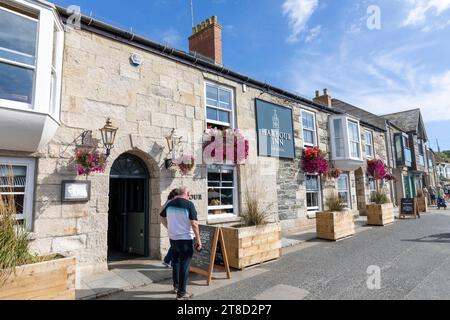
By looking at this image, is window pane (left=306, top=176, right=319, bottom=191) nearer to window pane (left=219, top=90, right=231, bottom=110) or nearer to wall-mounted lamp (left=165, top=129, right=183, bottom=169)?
window pane (left=219, top=90, right=231, bottom=110)

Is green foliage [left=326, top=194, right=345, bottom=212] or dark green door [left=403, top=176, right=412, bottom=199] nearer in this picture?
green foliage [left=326, top=194, right=345, bottom=212]

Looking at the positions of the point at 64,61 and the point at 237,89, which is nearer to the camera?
the point at 64,61

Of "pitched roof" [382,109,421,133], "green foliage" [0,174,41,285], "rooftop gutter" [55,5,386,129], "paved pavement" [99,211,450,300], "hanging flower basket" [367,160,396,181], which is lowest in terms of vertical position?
"paved pavement" [99,211,450,300]

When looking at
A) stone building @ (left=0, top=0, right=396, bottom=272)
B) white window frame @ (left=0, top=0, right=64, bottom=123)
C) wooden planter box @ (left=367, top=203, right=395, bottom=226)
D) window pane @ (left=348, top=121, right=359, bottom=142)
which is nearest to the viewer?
white window frame @ (left=0, top=0, right=64, bottom=123)

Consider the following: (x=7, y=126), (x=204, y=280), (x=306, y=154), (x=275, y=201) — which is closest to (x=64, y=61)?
(x=7, y=126)

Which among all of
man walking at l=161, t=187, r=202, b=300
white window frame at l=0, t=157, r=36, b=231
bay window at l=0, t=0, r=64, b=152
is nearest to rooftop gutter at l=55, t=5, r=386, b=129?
bay window at l=0, t=0, r=64, b=152

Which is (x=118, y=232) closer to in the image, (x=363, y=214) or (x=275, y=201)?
(x=275, y=201)

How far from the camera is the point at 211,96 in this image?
28.2 feet

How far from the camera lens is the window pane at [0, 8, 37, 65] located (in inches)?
184

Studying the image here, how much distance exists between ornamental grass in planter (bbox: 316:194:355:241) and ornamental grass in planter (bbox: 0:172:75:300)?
738cm

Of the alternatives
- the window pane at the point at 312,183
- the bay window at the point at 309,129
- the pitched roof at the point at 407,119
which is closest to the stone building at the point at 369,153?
the bay window at the point at 309,129

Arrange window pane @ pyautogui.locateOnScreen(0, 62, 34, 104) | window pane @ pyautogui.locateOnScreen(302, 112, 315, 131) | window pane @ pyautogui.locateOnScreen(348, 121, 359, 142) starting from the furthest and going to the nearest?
window pane @ pyautogui.locateOnScreen(348, 121, 359, 142) < window pane @ pyautogui.locateOnScreen(302, 112, 315, 131) < window pane @ pyautogui.locateOnScreen(0, 62, 34, 104)
